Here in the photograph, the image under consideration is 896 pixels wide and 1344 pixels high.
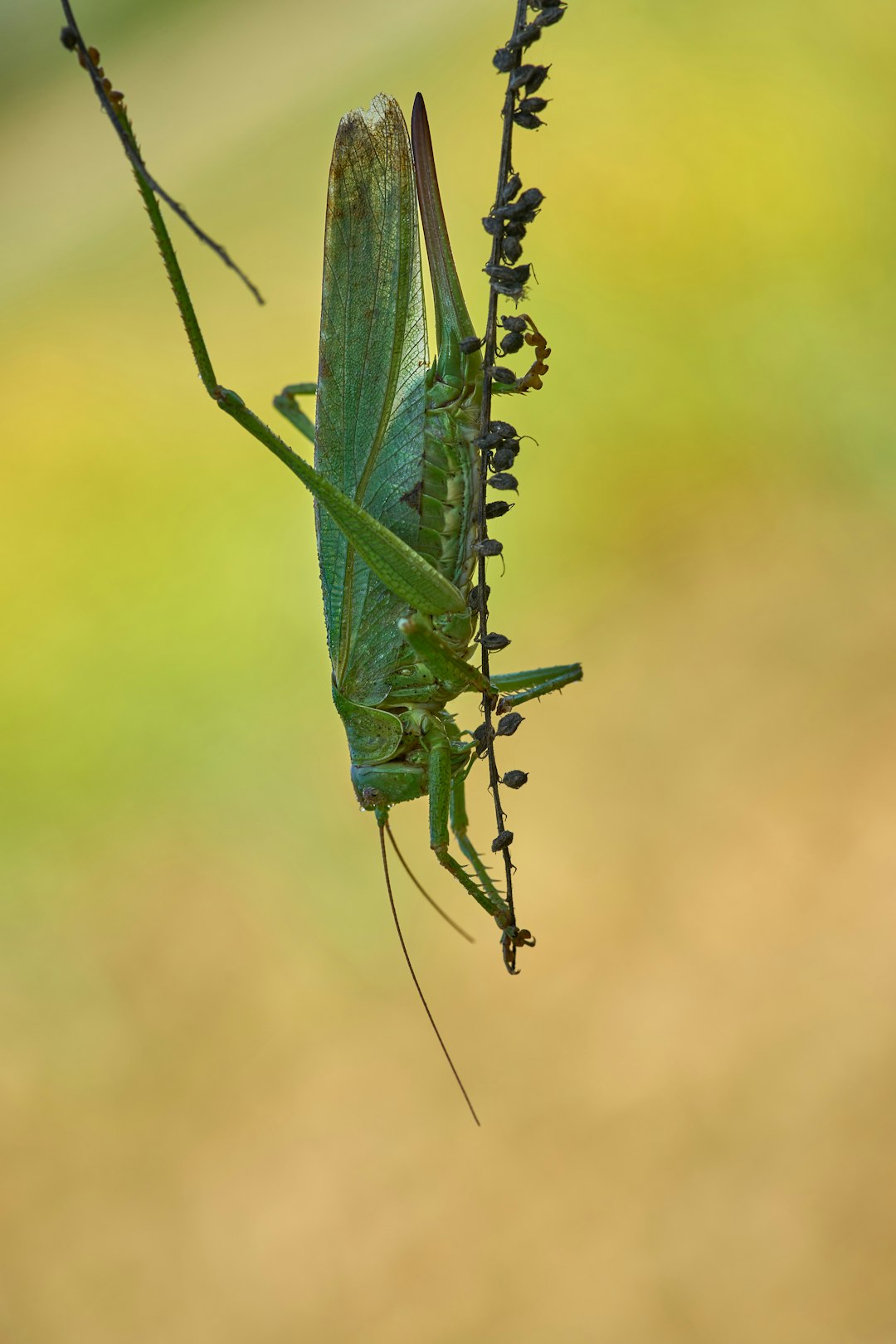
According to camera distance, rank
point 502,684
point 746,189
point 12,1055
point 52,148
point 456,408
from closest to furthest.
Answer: point 456,408 < point 502,684 < point 12,1055 < point 746,189 < point 52,148

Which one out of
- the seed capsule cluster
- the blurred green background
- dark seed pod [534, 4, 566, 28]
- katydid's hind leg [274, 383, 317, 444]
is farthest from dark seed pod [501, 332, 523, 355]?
the blurred green background

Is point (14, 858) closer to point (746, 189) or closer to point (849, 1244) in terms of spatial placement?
point (849, 1244)

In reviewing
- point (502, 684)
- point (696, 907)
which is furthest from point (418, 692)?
point (696, 907)

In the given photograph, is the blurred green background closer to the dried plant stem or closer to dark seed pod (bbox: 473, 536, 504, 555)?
the dried plant stem

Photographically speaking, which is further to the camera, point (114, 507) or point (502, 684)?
point (114, 507)

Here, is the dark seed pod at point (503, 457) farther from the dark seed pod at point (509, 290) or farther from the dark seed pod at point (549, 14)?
the dark seed pod at point (549, 14)

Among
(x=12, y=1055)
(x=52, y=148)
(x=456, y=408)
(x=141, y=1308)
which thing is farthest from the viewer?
(x=52, y=148)
